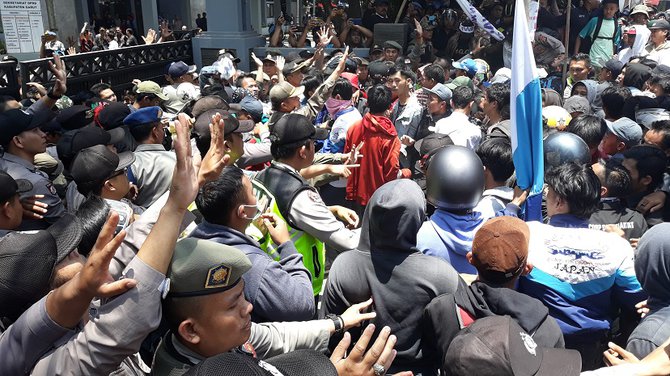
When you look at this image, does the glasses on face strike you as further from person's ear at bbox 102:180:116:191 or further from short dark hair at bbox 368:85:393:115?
short dark hair at bbox 368:85:393:115

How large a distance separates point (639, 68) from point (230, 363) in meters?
7.48

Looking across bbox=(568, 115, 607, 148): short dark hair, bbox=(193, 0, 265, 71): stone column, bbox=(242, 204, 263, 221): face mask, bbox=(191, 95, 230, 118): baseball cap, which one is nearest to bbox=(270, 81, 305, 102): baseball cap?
bbox=(191, 95, 230, 118): baseball cap

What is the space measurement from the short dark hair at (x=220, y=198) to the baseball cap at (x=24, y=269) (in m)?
0.60

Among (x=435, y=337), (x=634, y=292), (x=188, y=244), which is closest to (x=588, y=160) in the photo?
(x=634, y=292)

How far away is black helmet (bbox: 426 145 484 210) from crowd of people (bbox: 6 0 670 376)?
11 mm

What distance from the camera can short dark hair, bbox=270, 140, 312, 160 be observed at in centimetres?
333

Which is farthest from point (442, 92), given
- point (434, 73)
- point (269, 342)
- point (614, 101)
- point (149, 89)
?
point (269, 342)

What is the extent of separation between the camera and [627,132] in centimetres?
465

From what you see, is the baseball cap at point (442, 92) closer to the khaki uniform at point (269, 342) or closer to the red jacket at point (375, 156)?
the red jacket at point (375, 156)

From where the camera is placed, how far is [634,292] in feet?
8.56

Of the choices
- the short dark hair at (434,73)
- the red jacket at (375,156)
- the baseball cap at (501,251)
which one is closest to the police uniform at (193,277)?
the baseball cap at (501,251)

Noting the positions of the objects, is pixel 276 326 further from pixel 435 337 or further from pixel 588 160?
pixel 588 160

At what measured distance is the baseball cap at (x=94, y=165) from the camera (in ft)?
11.1

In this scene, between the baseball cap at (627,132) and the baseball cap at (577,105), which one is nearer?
the baseball cap at (627,132)
